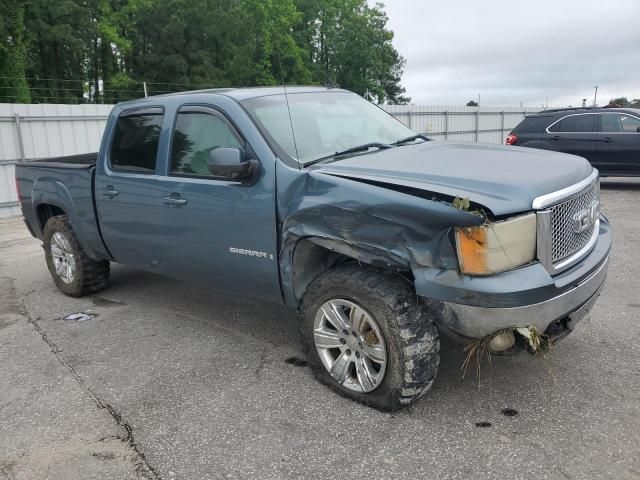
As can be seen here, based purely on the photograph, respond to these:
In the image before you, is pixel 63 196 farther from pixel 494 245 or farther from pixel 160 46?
pixel 160 46

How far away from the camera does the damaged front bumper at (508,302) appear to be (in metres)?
2.80

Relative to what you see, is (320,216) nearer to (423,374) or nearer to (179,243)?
(423,374)

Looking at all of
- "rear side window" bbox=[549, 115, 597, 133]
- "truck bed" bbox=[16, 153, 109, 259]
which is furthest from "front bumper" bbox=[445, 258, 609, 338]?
"rear side window" bbox=[549, 115, 597, 133]

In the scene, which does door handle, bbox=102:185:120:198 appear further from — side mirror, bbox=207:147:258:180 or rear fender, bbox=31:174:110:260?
side mirror, bbox=207:147:258:180

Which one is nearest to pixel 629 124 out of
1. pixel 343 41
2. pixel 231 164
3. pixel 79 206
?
pixel 231 164

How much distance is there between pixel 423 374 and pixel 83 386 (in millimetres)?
2318

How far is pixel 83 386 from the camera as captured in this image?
384 cm

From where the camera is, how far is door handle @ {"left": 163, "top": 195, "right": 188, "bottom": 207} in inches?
166

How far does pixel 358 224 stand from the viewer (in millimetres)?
3160

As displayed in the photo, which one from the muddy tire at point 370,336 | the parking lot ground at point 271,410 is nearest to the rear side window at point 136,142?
the parking lot ground at point 271,410

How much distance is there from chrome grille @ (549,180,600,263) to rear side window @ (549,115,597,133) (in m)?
9.37

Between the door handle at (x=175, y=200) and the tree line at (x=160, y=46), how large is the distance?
88.4ft

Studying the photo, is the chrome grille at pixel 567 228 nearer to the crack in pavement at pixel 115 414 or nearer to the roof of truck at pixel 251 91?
the roof of truck at pixel 251 91

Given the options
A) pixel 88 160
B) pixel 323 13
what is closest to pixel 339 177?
pixel 88 160
